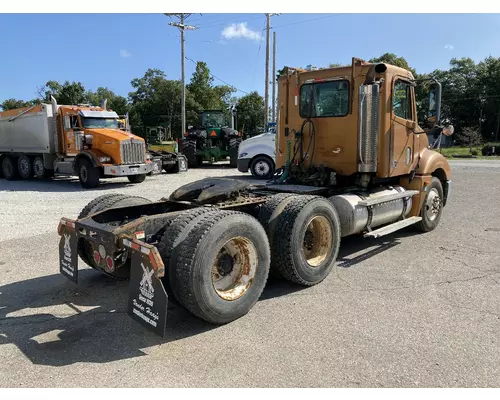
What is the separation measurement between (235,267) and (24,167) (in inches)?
634

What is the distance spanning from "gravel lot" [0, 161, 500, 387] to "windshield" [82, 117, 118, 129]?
10.2 m

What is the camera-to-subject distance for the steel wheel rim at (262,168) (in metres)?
16.2

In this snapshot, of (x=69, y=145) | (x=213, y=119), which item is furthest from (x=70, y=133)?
(x=213, y=119)

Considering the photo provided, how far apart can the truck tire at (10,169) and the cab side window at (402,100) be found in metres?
16.3

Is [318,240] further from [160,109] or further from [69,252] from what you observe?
[160,109]

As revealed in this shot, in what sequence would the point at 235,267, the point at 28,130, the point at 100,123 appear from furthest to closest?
the point at 28,130 → the point at 100,123 → the point at 235,267

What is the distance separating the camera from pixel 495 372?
9.91 feet

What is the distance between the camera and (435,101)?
6977 millimetres

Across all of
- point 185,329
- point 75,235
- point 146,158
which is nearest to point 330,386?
point 185,329

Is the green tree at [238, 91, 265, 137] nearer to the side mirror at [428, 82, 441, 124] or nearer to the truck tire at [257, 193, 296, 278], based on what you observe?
the side mirror at [428, 82, 441, 124]

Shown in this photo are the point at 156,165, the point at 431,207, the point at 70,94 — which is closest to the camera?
the point at 431,207

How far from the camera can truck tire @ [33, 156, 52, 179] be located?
1659 cm

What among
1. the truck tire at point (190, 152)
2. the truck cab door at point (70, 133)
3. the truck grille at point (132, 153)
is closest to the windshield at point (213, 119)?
the truck tire at point (190, 152)

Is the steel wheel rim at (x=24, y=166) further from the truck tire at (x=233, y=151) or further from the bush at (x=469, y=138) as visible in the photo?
the bush at (x=469, y=138)
